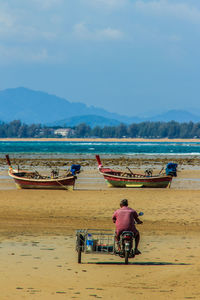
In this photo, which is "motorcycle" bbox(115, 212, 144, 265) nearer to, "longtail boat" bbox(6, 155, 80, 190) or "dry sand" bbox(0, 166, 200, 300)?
"dry sand" bbox(0, 166, 200, 300)

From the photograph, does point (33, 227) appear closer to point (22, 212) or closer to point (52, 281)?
point (22, 212)

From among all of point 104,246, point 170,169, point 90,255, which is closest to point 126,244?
point 104,246

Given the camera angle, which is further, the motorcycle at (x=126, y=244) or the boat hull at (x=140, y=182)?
the boat hull at (x=140, y=182)

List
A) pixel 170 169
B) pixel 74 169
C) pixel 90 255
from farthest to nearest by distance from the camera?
pixel 170 169
pixel 74 169
pixel 90 255

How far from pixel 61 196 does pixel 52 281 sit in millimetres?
19990

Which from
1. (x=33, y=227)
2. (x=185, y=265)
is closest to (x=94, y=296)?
(x=185, y=265)

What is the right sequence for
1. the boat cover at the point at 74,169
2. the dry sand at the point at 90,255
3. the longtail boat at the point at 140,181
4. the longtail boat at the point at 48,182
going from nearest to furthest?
the dry sand at the point at 90,255 < the longtail boat at the point at 48,182 < the boat cover at the point at 74,169 < the longtail boat at the point at 140,181

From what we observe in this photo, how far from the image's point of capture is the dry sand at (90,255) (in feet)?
38.1

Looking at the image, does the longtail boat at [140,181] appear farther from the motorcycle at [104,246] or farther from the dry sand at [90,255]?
the motorcycle at [104,246]

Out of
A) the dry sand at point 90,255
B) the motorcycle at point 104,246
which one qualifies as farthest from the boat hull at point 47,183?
the motorcycle at point 104,246

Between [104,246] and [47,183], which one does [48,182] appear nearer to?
[47,183]

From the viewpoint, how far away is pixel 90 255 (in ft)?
50.6

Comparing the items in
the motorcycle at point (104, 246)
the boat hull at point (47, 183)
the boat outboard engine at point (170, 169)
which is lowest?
the boat hull at point (47, 183)

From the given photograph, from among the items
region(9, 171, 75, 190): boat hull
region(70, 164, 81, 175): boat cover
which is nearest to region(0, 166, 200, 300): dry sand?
region(9, 171, 75, 190): boat hull
